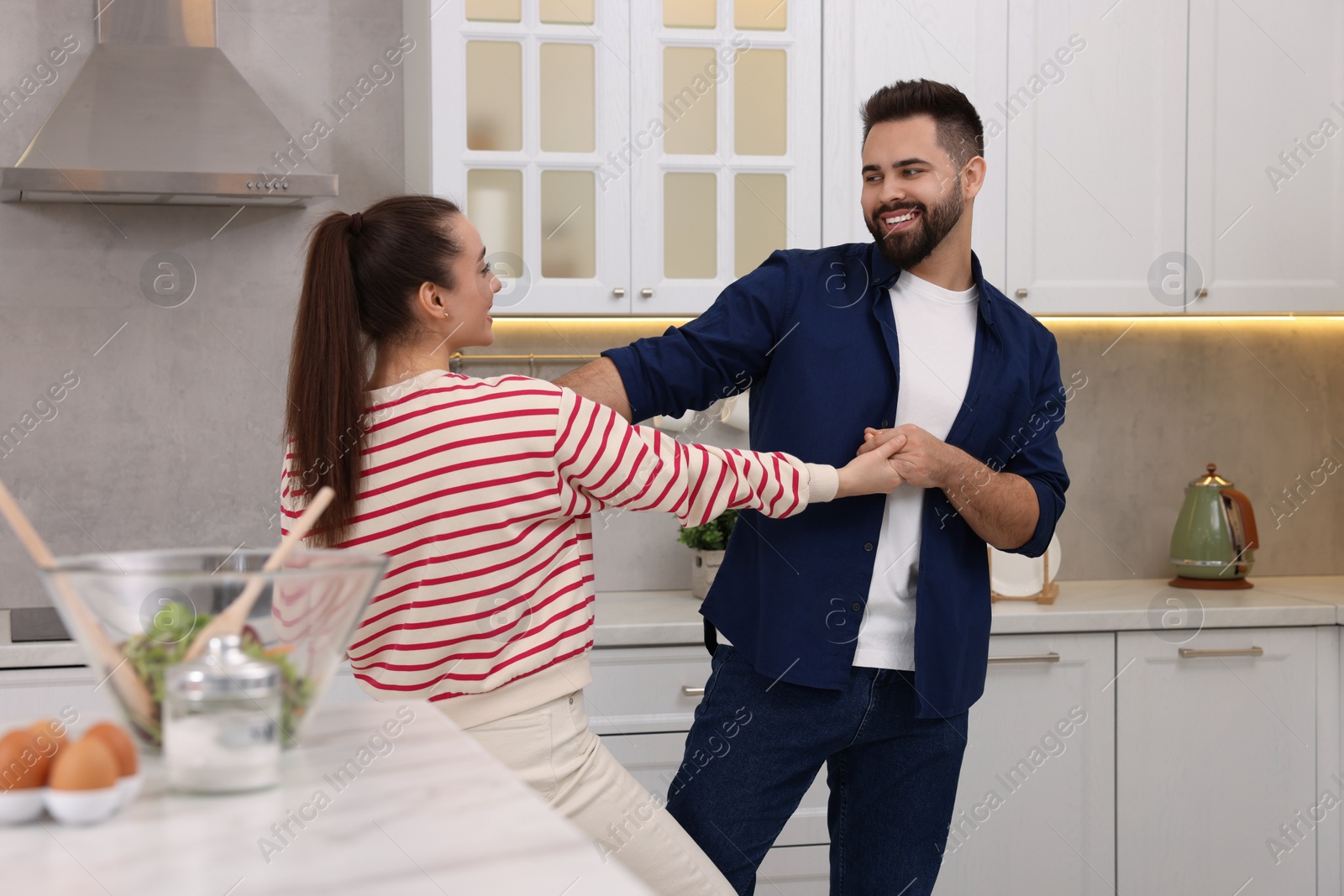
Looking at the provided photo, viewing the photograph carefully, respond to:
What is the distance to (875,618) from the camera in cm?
160

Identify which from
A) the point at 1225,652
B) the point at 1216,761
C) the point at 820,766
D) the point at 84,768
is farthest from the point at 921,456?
the point at 1216,761

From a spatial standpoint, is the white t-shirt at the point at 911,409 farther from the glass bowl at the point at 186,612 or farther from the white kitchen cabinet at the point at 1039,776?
the glass bowl at the point at 186,612

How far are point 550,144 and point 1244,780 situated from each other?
2025 millimetres

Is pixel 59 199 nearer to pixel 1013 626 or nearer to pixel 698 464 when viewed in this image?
pixel 698 464

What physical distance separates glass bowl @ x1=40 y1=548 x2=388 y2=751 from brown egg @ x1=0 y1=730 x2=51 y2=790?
5cm

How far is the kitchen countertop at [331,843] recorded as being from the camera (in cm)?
52

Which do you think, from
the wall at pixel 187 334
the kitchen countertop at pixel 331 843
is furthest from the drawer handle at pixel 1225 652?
the kitchen countertop at pixel 331 843

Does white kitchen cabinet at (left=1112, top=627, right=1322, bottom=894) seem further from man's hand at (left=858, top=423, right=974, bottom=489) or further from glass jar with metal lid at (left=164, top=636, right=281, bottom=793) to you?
glass jar with metal lid at (left=164, top=636, right=281, bottom=793)

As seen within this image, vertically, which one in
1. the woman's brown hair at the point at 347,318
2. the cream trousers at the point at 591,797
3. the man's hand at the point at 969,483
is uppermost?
the woman's brown hair at the point at 347,318

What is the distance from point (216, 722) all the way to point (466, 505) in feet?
1.65

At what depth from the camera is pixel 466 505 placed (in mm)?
1118

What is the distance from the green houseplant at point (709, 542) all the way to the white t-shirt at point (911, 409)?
958mm

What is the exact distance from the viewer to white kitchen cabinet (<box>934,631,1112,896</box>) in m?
2.40

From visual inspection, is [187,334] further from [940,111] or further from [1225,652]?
[1225,652]
